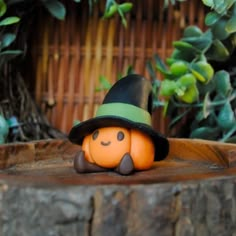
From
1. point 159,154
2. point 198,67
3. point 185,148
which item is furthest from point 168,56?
point 159,154

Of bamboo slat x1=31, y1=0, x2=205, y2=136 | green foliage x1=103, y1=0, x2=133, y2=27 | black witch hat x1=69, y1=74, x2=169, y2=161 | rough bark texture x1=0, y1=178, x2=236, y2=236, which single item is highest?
green foliage x1=103, y1=0, x2=133, y2=27

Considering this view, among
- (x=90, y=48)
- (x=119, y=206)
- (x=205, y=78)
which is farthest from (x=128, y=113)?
(x=90, y=48)

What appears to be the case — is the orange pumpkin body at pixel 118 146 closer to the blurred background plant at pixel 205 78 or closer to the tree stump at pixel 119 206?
the tree stump at pixel 119 206

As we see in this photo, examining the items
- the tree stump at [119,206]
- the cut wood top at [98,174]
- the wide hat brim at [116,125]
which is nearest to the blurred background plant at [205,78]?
the cut wood top at [98,174]

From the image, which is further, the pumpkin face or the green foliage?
the green foliage

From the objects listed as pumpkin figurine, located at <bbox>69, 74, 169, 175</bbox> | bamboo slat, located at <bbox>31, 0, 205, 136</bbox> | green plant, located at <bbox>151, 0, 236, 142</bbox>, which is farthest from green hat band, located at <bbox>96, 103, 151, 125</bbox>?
bamboo slat, located at <bbox>31, 0, 205, 136</bbox>

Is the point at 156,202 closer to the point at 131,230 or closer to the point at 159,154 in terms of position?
the point at 131,230

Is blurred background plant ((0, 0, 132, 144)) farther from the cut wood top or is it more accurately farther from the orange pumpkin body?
the orange pumpkin body

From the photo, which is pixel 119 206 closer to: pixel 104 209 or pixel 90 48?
pixel 104 209
